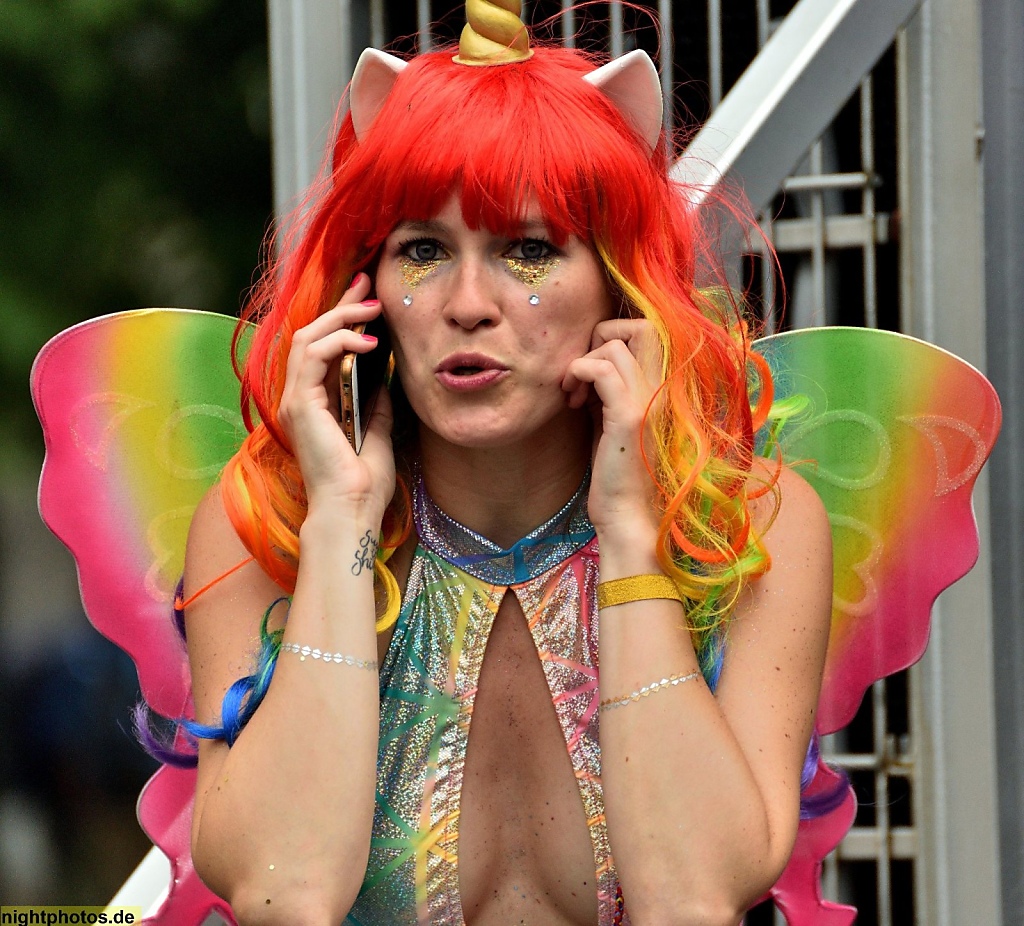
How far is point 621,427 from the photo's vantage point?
1.67 m

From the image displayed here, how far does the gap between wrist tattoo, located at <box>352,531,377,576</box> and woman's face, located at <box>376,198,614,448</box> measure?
16 cm

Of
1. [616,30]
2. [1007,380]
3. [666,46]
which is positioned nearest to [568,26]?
[616,30]

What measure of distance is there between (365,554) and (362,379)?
0.26 m

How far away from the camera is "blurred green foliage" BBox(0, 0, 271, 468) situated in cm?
375

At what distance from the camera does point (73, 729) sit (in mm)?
4113

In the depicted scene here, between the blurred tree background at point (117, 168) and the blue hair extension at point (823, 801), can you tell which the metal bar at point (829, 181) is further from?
the blurred tree background at point (117, 168)

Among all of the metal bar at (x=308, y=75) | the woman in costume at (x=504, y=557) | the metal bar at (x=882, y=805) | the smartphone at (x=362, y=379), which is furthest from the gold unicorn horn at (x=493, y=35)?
the metal bar at (x=882, y=805)

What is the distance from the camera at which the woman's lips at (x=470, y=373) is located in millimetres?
1641

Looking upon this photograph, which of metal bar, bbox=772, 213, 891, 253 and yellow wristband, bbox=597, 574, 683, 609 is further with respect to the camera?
metal bar, bbox=772, 213, 891, 253

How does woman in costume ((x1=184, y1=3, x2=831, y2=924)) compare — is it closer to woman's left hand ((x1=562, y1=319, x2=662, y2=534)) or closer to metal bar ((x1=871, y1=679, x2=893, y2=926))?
woman's left hand ((x1=562, y1=319, x2=662, y2=534))

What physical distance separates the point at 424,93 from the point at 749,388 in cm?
62

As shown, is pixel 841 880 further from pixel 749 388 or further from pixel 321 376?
pixel 321 376

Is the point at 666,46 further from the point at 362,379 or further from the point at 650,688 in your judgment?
the point at 650,688

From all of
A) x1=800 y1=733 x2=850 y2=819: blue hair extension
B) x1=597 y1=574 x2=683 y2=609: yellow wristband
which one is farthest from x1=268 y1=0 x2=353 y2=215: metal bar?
x1=800 y1=733 x2=850 y2=819: blue hair extension
